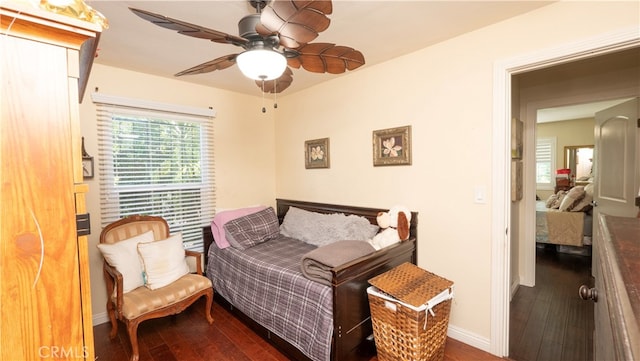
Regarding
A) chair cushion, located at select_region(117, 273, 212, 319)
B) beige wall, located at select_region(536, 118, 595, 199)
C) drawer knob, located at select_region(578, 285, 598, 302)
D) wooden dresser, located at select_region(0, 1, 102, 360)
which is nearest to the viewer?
wooden dresser, located at select_region(0, 1, 102, 360)

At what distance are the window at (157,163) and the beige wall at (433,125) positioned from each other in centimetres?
12

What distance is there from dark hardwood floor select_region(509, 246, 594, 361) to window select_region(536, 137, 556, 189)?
3780 mm

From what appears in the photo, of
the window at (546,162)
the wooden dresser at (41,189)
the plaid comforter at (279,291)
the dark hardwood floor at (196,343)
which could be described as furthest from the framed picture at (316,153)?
the window at (546,162)

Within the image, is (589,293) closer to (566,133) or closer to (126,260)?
(126,260)

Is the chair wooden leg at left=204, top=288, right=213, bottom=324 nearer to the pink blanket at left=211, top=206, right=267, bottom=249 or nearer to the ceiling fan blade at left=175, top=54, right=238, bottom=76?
the pink blanket at left=211, top=206, right=267, bottom=249

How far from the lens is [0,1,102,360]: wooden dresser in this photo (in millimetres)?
608

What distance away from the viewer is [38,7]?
62 cm

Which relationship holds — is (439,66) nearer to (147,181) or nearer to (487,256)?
(487,256)

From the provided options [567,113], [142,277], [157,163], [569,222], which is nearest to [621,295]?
[142,277]

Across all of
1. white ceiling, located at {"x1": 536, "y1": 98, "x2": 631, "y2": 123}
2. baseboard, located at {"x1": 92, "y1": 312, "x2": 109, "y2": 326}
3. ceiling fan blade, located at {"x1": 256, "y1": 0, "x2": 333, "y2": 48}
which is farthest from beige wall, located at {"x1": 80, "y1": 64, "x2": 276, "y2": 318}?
white ceiling, located at {"x1": 536, "y1": 98, "x2": 631, "y2": 123}

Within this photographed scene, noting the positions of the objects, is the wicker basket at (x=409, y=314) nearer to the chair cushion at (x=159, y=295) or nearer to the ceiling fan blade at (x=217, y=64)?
the chair cushion at (x=159, y=295)

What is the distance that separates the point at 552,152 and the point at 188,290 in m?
8.08

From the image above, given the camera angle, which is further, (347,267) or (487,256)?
(487,256)

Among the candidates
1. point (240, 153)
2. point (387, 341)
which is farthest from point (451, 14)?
point (240, 153)
